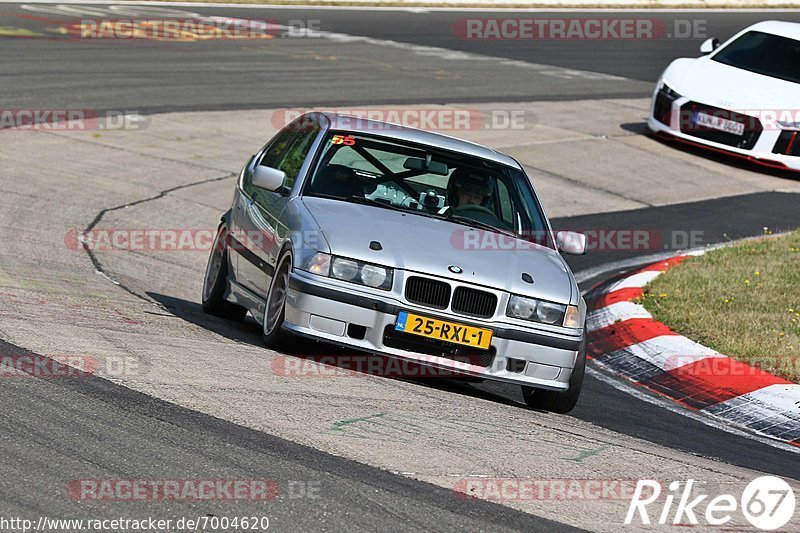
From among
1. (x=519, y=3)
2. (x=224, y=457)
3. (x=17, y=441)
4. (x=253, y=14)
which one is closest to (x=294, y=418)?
(x=224, y=457)

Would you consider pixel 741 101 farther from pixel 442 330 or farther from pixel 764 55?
pixel 442 330

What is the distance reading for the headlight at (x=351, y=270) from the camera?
283 inches

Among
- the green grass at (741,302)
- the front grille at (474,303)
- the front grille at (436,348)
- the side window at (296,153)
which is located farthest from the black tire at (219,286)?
the green grass at (741,302)

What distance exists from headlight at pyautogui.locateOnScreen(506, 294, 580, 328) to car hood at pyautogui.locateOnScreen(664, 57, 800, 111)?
10906mm

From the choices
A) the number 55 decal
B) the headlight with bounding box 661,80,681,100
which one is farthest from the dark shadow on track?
the headlight with bounding box 661,80,681,100

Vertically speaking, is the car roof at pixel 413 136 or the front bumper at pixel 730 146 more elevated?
the car roof at pixel 413 136

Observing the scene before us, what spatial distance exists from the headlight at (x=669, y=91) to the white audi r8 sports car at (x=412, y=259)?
32.4ft

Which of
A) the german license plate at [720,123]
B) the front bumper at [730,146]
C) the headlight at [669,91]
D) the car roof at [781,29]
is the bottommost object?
the front bumper at [730,146]

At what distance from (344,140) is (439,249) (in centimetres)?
149

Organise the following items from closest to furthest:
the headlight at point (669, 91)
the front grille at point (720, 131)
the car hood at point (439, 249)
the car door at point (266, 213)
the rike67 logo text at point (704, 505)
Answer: the rike67 logo text at point (704, 505), the car hood at point (439, 249), the car door at point (266, 213), the front grille at point (720, 131), the headlight at point (669, 91)

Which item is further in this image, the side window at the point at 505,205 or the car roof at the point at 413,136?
the car roof at the point at 413,136

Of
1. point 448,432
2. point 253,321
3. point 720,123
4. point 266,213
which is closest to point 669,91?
point 720,123

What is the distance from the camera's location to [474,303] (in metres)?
7.26

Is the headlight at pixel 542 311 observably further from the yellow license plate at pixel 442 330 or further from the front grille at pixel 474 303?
the yellow license plate at pixel 442 330
